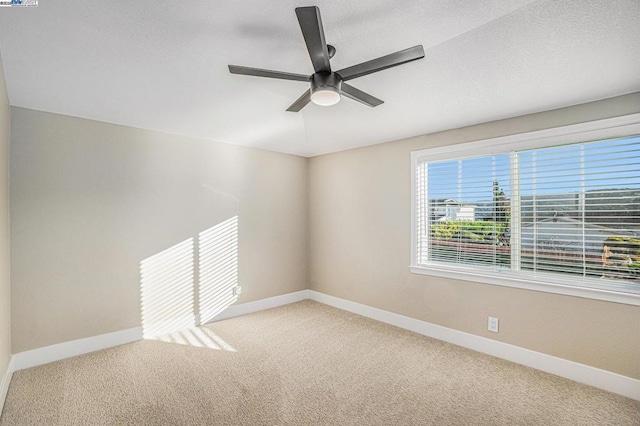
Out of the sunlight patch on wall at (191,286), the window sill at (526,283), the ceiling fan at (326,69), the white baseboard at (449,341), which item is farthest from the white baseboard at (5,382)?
the window sill at (526,283)

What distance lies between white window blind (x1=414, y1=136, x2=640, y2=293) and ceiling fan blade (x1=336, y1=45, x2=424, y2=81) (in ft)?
6.09

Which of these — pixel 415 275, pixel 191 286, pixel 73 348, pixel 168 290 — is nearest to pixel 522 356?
pixel 415 275

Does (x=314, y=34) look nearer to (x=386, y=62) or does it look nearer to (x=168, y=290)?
(x=386, y=62)

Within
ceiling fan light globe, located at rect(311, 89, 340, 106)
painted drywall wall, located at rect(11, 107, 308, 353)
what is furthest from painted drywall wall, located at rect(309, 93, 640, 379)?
ceiling fan light globe, located at rect(311, 89, 340, 106)

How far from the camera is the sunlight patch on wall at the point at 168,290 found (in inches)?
131

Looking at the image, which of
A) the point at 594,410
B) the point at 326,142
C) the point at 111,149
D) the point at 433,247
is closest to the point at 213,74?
the point at 111,149

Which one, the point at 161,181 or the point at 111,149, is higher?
the point at 111,149

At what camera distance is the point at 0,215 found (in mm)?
2223

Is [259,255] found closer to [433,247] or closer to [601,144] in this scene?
[433,247]

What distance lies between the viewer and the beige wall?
2.21 meters

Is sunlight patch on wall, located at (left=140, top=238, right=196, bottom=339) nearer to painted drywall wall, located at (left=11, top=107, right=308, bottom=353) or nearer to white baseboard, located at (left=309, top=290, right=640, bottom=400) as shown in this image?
painted drywall wall, located at (left=11, top=107, right=308, bottom=353)

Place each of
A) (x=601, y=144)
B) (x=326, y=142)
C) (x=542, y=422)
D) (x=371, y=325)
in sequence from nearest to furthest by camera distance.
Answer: (x=542, y=422)
(x=601, y=144)
(x=371, y=325)
(x=326, y=142)

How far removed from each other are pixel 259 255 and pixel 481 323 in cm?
277

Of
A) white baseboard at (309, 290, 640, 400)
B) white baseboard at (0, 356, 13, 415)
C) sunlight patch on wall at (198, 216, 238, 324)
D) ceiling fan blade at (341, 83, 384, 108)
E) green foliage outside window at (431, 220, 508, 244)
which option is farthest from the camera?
sunlight patch on wall at (198, 216, 238, 324)
